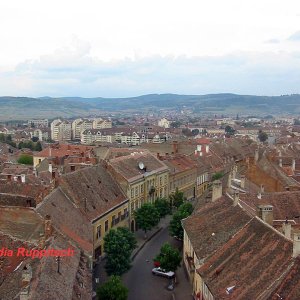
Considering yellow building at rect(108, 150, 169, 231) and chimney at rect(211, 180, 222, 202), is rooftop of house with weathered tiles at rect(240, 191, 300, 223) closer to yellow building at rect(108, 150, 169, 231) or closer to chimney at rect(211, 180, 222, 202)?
chimney at rect(211, 180, 222, 202)

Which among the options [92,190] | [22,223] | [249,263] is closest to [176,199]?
[92,190]

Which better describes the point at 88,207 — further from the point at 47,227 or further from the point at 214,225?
the point at 47,227

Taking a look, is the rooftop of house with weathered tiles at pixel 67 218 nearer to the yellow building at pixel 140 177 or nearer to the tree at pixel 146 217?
the tree at pixel 146 217

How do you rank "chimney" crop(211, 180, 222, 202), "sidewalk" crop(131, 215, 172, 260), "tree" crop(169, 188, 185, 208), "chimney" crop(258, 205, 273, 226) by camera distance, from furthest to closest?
"tree" crop(169, 188, 185, 208)
"sidewalk" crop(131, 215, 172, 260)
"chimney" crop(211, 180, 222, 202)
"chimney" crop(258, 205, 273, 226)

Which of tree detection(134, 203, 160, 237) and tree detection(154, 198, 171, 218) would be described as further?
tree detection(154, 198, 171, 218)

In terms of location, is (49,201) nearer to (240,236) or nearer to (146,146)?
(240,236)

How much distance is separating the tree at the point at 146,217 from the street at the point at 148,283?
5435mm

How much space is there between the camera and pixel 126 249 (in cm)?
5500

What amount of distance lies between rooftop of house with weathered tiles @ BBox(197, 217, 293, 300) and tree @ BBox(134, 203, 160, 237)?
28356 mm

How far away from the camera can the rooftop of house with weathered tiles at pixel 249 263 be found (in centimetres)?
3459

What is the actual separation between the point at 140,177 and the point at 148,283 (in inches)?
1005

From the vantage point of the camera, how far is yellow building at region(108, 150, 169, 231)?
73125mm

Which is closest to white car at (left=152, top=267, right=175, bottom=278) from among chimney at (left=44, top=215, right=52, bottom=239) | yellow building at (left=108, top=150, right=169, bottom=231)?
yellow building at (left=108, top=150, right=169, bottom=231)

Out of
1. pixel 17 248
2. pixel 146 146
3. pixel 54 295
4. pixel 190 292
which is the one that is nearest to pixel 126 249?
pixel 190 292
